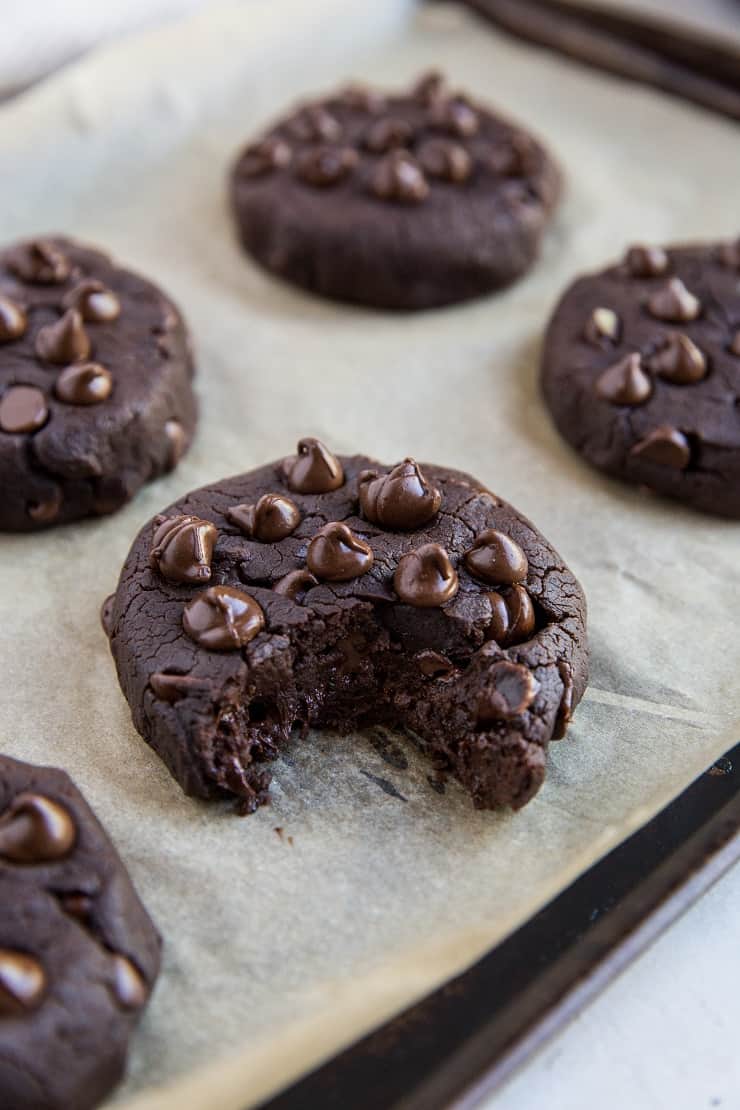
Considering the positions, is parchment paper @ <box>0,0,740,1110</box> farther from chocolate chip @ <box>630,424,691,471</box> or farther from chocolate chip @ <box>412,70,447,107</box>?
chocolate chip @ <box>412,70,447,107</box>

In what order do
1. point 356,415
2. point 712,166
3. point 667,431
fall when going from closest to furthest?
point 667,431 < point 356,415 < point 712,166

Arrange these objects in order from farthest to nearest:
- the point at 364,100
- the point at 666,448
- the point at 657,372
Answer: the point at 364,100 → the point at 657,372 → the point at 666,448

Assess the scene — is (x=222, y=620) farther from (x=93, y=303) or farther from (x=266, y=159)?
(x=266, y=159)

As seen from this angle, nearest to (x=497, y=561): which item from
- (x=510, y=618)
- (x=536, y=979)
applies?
(x=510, y=618)

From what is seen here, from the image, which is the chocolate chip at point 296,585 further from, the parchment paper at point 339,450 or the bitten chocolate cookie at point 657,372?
the bitten chocolate cookie at point 657,372

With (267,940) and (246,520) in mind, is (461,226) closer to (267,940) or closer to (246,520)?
(246,520)

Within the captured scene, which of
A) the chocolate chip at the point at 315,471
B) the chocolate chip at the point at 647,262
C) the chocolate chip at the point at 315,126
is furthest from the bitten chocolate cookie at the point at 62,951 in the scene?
the chocolate chip at the point at 315,126

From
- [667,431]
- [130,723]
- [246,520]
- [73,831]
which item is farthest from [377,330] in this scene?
[73,831]
